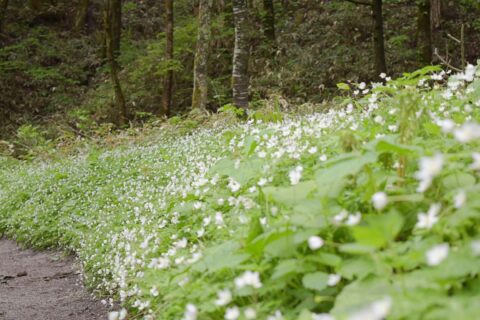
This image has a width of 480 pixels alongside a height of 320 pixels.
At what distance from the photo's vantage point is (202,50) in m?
13.9

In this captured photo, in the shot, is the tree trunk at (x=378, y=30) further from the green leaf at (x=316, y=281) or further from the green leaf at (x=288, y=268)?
the green leaf at (x=316, y=281)

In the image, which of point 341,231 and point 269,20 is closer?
point 341,231

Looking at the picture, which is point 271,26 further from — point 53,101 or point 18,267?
point 18,267

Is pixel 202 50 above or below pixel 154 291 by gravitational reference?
above

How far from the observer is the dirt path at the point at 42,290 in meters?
5.15

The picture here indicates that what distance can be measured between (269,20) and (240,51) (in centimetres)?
940

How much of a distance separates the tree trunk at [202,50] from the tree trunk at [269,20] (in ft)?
23.7

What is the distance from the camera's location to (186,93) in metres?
21.0

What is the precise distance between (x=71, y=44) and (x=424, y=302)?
28.1 meters

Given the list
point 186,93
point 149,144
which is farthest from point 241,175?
point 186,93

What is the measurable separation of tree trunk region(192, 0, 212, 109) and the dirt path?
7061 mm

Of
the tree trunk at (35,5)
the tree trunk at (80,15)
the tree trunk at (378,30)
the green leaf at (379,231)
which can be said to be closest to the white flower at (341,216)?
the green leaf at (379,231)

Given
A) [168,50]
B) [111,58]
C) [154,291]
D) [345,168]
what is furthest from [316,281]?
[111,58]

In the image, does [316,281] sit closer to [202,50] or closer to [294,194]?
[294,194]
